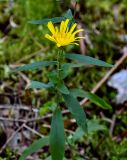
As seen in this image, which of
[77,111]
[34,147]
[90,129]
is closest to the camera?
[77,111]

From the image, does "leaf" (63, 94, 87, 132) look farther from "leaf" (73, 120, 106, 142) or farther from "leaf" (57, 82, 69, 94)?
"leaf" (73, 120, 106, 142)

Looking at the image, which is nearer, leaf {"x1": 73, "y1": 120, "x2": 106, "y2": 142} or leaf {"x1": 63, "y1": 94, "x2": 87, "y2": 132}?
leaf {"x1": 63, "y1": 94, "x2": 87, "y2": 132}

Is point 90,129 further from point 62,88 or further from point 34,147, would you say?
point 62,88

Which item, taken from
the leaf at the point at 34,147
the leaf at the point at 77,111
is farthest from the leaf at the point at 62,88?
the leaf at the point at 34,147

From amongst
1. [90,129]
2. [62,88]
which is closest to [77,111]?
[62,88]

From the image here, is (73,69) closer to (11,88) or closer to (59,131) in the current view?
(11,88)

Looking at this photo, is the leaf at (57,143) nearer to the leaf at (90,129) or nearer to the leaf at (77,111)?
the leaf at (77,111)

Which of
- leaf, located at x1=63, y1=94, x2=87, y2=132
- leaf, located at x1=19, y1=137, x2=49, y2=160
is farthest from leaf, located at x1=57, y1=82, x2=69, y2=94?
leaf, located at x1=19, y1=137, x2=49, y2=160

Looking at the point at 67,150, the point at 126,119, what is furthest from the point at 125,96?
the point at 67,150
